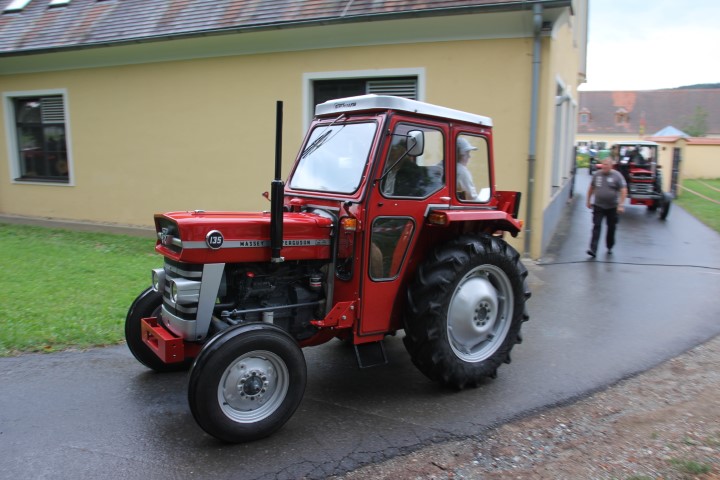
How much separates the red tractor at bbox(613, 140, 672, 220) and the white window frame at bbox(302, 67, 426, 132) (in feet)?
28.4

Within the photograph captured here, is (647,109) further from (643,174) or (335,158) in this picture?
(335,158)

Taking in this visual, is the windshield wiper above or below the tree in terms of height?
below

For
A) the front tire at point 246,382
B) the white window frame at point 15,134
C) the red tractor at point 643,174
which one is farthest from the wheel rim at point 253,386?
the red tractor at point 643,174

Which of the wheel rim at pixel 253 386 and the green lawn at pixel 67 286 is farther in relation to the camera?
the green lawn at pixel 67 286

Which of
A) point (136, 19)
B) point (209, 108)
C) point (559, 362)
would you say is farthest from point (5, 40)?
point (559, 362)

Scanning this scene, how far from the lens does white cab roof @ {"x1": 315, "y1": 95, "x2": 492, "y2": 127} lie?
12.8 ft

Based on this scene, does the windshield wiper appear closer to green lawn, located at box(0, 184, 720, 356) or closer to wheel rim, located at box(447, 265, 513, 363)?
wheel rim, located at box(447, 265, 513, 363)

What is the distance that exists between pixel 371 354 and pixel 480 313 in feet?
3.18

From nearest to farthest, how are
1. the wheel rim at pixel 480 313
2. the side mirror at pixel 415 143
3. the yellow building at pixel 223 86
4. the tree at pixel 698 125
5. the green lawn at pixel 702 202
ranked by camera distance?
the side mirror at pixel 415 143
the wheel rim at pixel 480 313
the yellow building at pixel 223 86
the green lawn at pixel 702 202
the tree at pixel 698 125

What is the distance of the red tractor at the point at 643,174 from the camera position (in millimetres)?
14859

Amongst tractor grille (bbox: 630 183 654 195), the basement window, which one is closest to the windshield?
the basement window

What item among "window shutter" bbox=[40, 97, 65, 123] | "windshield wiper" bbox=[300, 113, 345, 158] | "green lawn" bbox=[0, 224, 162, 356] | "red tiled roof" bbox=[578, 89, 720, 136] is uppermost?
"red tiled roof" bbox=[578, 89, 720, 136]

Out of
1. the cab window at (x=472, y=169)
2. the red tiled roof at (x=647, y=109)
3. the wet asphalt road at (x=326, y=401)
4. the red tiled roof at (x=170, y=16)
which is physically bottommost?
the wet asphalt road at (x=326, y=401)

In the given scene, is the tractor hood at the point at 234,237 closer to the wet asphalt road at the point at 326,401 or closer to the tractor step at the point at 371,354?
the tractor step at the point at 371,354
